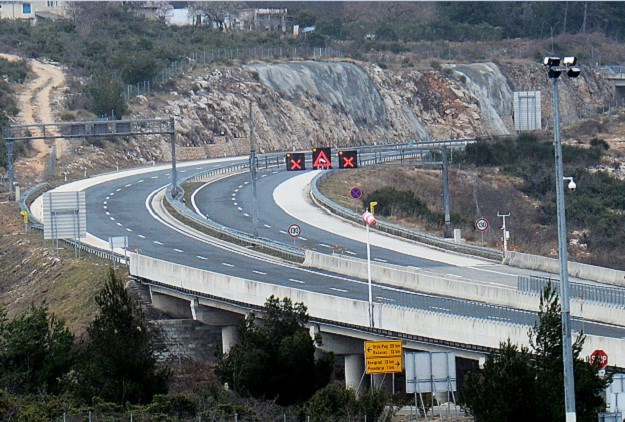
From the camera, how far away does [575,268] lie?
54312mm

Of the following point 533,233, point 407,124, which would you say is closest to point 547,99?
point 407,124

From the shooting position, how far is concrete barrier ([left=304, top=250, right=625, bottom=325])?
41906mm

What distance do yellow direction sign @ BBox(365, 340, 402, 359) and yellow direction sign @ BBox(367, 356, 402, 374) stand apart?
0.09 metres

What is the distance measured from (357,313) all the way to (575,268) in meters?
Result: 14.7

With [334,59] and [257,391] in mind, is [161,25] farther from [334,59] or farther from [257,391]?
[257,391]

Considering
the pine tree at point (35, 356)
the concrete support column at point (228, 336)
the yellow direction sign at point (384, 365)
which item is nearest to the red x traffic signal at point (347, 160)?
the concrete support column at point (228, 336)

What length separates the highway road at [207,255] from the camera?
136 ft

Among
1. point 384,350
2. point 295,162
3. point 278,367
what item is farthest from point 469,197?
point 384,350

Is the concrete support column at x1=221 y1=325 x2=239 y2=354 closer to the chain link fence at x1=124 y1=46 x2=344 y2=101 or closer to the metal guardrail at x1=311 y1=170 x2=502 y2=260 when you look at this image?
the metal guardrail at x1=311 y1=170 x2=502 y2=260

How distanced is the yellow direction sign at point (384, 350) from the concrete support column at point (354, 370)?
5047 mm

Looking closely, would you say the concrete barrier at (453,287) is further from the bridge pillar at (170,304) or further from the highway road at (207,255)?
the bridge pillar at (170,304)

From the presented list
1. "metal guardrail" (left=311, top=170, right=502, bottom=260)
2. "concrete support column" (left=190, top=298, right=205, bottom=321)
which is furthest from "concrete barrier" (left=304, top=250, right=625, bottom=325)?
"metal guardrail" (left=311, top=170, right=502, bottom=260)

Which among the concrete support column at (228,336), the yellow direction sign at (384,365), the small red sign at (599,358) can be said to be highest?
the small red sign at (599,358)

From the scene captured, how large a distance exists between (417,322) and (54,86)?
7916 cm
